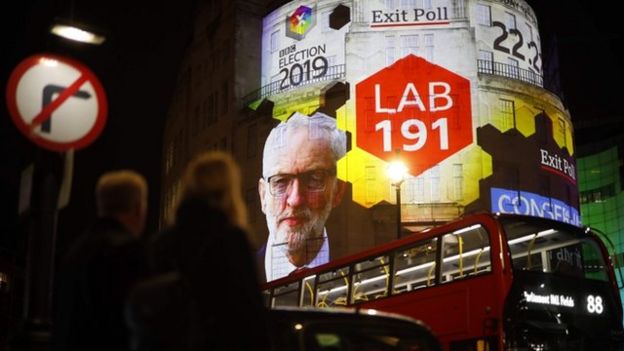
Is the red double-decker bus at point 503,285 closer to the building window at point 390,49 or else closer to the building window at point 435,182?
the building window at point 435,182

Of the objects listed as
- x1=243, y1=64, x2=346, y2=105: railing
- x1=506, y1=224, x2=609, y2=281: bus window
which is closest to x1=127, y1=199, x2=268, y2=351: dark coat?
x1=506, y1=224, x2=609, y2=281: bus window

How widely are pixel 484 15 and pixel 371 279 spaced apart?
25.7 m

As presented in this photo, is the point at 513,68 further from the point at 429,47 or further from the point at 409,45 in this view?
the point at 409,45

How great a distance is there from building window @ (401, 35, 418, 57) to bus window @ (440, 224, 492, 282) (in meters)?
24.6

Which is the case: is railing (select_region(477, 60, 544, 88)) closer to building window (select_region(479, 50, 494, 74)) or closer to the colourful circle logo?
building window (select_region(479, 50, 494, 74))

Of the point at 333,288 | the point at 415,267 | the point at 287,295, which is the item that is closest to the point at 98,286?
the point at 415,267

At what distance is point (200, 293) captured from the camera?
290cm

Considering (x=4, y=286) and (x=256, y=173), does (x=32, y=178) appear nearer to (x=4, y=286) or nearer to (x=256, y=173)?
(x=256, y=173)

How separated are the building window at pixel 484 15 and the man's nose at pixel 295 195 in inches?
434

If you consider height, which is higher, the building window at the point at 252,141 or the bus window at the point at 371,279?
the building window at the point at 252,141

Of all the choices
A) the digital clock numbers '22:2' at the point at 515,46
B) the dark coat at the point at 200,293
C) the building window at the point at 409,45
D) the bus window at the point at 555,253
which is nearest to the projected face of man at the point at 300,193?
the building window at the point at 409,45

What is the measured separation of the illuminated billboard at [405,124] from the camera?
107 feet

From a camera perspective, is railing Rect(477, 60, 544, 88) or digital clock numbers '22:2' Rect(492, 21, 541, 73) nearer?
railing Rect(477, 60, 544, 88)

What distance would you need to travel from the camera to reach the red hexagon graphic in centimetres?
3306
